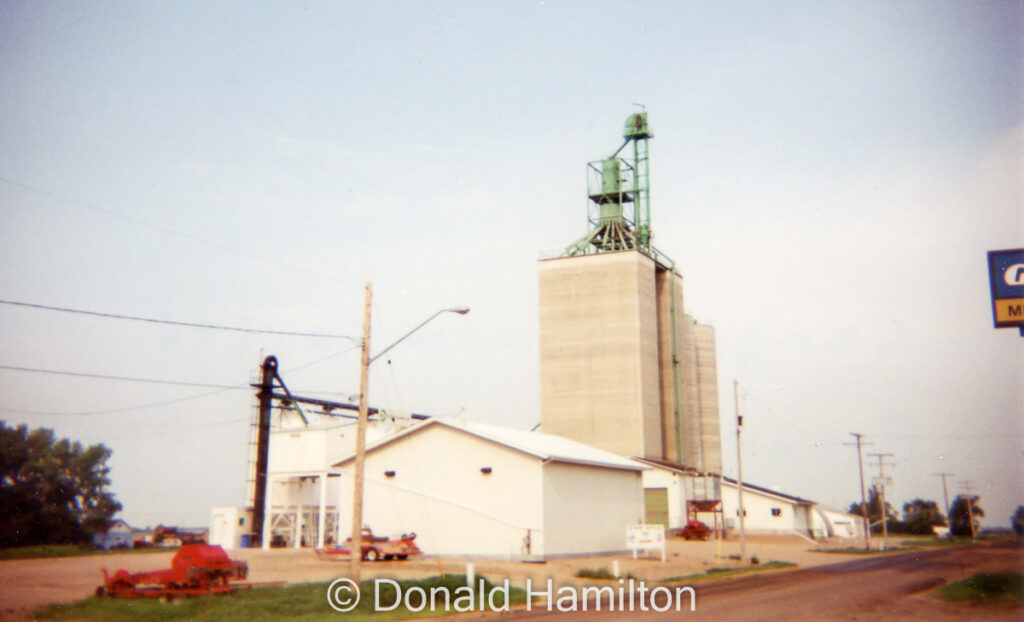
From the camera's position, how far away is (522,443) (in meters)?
39.7

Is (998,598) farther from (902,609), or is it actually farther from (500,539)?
(500,539)

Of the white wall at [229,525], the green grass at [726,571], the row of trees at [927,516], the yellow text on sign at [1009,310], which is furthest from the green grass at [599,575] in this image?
the row of trees at [927,516]

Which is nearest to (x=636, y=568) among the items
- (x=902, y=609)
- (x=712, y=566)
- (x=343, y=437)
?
(x=712, y=566)

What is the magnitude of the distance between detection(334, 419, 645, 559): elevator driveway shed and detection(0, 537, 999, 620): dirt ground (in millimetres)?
1241

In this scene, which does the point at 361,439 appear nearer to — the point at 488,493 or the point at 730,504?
the point at 488,493

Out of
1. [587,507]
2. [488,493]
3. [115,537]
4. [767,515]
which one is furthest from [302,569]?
[115,537]

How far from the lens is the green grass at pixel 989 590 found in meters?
23.4

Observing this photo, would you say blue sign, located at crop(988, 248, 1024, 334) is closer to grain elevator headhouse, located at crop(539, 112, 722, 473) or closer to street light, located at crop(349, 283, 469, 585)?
street light, located at crop(349, 283, 469, 585)

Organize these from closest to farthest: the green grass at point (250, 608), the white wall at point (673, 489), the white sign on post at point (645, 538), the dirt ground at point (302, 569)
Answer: the green grass at point (250, 608) → the dirt ground at point (302, 569) → the white sign on post at point (645, 538) → the white wall at point (673, 489)

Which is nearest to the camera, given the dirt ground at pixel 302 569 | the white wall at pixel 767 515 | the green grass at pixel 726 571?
the dirt ground at pixel 302 569

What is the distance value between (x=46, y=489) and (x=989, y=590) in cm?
6244

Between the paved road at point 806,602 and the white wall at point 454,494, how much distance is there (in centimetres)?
1033

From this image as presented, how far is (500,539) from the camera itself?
38188 mm

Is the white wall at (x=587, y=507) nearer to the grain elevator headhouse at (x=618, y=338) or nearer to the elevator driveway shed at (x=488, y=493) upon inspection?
the elevator driveway shed at (x=488, y=493)
